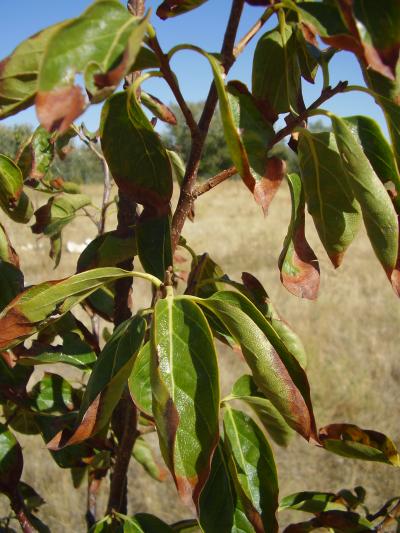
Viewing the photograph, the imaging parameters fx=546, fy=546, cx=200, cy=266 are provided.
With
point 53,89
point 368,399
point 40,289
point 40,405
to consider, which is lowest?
point 368,399

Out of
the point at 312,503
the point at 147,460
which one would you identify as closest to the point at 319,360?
the point at 147,460

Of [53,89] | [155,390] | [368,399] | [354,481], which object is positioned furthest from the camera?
[368,399]

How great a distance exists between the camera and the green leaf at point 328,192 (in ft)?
2.08

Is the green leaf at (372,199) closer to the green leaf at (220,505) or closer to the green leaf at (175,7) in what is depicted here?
the green leaf at (175,7)

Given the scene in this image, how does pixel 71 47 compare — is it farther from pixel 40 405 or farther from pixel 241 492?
pixel 40 405

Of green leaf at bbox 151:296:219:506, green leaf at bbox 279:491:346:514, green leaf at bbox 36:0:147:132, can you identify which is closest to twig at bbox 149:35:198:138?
green leaf at bbox 36:0:147:132

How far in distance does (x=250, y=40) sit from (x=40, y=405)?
75 cm

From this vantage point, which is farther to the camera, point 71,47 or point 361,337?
point 361,337

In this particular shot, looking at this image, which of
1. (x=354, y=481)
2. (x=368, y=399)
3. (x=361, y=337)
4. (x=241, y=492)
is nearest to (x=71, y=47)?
(x=241, y=492)

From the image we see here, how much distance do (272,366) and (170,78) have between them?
33 cm

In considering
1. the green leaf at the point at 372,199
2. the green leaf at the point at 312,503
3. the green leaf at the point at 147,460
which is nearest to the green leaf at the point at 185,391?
the green leaf at the point at 372,199

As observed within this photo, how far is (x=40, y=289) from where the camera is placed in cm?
68

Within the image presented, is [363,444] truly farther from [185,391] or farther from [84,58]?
[84,58]

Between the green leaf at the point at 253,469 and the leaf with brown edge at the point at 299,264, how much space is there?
25 centimetres
